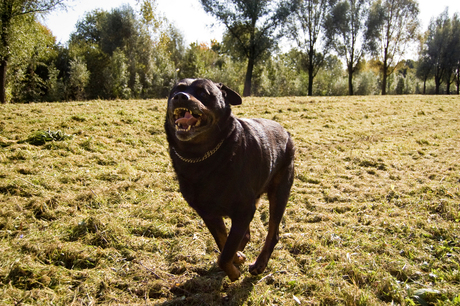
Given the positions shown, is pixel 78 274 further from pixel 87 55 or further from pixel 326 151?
pixel 87 55

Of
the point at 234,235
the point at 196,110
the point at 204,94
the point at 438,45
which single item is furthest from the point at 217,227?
the point at 438,45

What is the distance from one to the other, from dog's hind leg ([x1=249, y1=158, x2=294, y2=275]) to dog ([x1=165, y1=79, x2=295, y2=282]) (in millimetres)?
15

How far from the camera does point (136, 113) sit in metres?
10.1

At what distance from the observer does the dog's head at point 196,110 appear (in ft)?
8.55

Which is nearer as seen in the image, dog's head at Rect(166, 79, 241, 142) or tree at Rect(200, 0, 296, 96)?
dog's head at Rect(166, 79, 241, 142)

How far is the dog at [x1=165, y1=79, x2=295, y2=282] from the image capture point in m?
2.65

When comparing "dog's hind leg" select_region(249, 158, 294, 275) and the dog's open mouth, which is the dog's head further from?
"dog's hind leg" select_region(249, 158, 294, 275)

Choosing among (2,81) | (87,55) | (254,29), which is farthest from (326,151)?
(87,55)

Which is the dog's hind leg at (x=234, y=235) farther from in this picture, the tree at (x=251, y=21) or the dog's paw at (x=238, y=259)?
the tree at (x=251, y=21)

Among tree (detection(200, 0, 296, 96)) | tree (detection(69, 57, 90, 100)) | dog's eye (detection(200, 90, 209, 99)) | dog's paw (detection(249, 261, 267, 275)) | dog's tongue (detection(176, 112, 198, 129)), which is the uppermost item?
tree (detection(200, 0, 296, 96))

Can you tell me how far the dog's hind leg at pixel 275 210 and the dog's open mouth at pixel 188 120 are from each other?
1.31 metres

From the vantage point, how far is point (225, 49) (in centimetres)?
2820

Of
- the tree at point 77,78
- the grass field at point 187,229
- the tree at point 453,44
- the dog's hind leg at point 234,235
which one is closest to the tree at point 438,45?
the tree at point 453,44

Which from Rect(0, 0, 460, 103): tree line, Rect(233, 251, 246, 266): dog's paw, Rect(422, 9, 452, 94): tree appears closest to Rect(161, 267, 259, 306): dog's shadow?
Rect(233, 251, 246, 266): dog's paw
